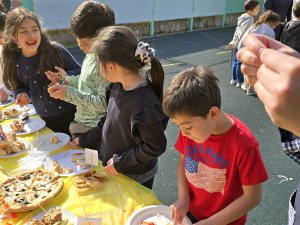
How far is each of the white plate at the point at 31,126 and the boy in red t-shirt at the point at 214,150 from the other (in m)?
1.39

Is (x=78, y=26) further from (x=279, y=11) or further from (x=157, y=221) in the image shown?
(x=279, y=11)

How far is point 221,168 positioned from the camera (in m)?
1.41

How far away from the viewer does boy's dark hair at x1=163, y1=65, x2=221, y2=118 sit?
130cm

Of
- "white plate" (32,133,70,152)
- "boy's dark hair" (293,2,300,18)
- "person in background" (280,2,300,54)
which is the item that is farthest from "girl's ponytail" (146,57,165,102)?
"boy's dark hair" (293,2,300,18)

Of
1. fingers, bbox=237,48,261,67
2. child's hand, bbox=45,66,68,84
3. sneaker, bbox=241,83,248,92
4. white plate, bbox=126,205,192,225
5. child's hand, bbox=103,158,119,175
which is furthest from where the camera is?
sneaker, bbox=241,83,248,92

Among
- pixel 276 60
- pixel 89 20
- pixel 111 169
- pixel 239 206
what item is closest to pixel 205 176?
pixel 239 206

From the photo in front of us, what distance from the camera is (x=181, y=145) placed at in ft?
5.30

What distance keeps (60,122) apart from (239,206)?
6.12 ft

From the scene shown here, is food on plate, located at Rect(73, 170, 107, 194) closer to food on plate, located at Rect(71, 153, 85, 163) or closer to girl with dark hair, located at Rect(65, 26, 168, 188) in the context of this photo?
girl with dark hair, located at Rect(65, 26, 168, 188)

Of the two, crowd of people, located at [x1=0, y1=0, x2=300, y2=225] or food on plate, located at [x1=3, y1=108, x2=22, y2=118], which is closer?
crowd of people, located at [x1=0, y1=0, x2=300, y2=225]

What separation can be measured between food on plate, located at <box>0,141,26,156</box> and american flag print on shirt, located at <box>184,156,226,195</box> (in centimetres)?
119

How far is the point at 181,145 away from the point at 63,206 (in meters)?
0.70

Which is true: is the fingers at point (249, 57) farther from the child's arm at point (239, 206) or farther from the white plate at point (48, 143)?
the white plate at point (48, 143)

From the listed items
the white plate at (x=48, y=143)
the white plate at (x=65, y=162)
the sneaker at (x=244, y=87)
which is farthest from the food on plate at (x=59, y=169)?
the sneaker at (x=244, y=87)
